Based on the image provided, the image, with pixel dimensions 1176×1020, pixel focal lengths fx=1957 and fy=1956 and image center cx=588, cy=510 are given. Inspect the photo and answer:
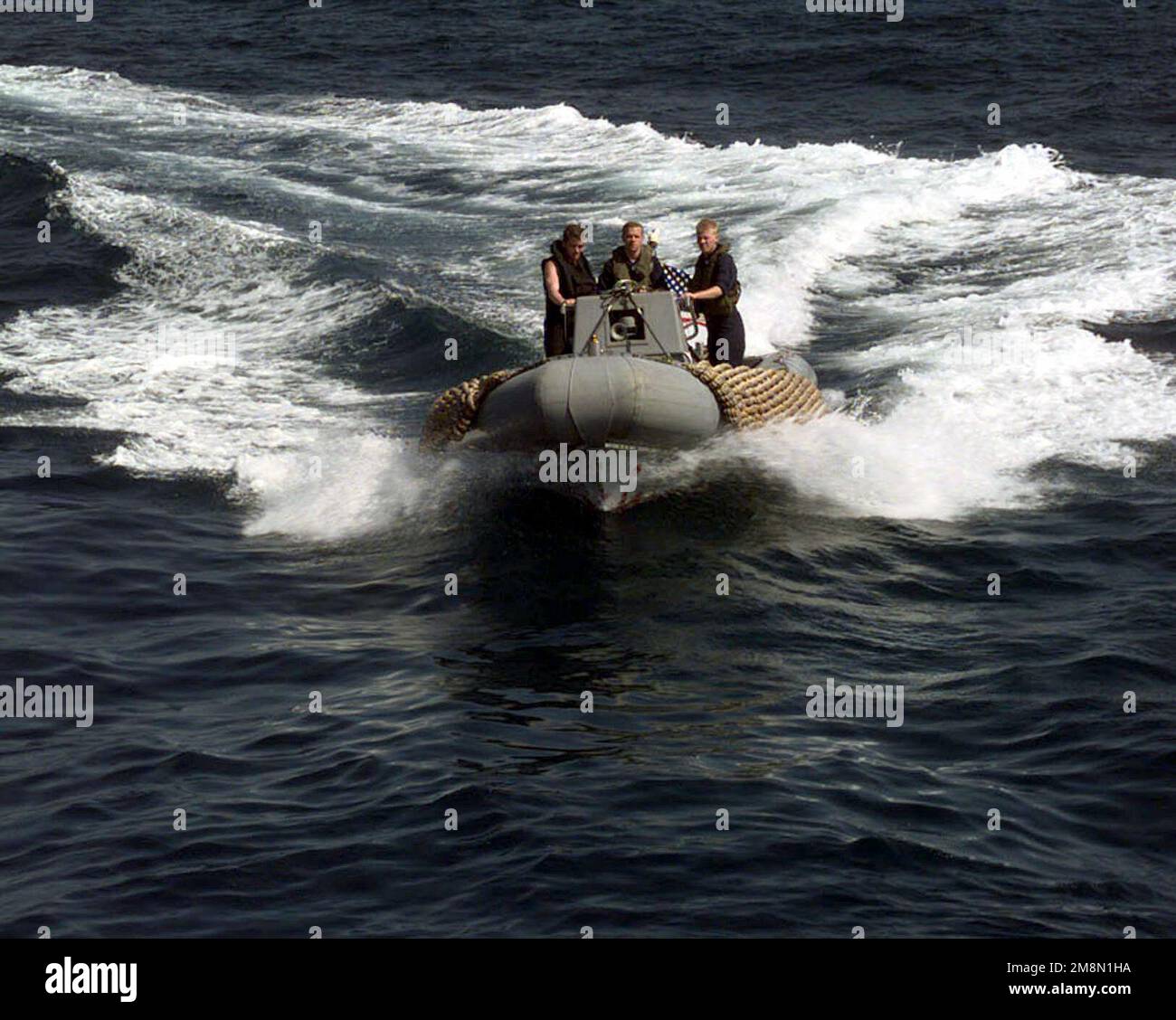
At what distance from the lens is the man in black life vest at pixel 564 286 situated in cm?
1355

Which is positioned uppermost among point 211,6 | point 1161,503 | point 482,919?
point 211,6

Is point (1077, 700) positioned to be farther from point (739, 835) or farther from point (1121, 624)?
point (739, 835)

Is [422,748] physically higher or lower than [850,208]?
lower

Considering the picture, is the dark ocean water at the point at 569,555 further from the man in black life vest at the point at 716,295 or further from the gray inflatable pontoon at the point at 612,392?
the man in black life vest at the point at 716,295

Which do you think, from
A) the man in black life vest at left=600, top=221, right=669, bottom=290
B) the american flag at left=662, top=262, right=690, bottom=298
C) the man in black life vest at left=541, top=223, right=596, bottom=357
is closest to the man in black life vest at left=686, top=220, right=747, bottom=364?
the american flag at left=662, top=262, right=690, bottom=298

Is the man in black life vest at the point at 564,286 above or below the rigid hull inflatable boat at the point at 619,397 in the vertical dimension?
above

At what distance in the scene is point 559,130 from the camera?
2652 centimetres

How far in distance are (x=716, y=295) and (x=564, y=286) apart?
115 centimetres

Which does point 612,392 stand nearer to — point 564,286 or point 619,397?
point 619,397

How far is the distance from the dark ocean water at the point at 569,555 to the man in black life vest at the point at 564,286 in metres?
1.08

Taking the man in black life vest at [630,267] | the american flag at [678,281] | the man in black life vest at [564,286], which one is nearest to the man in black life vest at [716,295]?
the american flag at [678,281]

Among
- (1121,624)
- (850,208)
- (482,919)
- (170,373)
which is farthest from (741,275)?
(482,919)

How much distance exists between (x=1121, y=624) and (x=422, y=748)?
13.7 ft

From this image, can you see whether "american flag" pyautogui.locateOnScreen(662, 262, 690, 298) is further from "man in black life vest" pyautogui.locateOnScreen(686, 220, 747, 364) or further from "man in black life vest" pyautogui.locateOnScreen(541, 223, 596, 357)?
"man in black life vest" pyautogui.locateOnScreen(541, 223, 596, 357)
